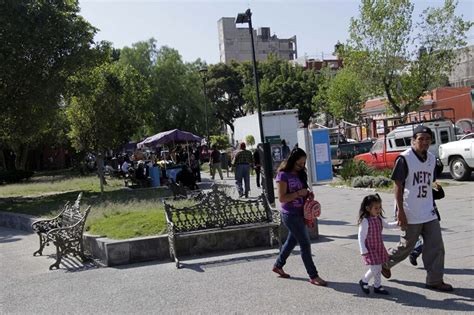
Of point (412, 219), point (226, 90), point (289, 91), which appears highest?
point (226, 90)

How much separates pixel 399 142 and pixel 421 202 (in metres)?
14.3

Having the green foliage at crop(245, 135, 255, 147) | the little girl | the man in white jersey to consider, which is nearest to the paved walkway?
the little girl

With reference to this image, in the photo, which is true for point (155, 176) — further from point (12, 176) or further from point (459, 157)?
point (12, 176)

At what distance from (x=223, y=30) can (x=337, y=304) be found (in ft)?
374

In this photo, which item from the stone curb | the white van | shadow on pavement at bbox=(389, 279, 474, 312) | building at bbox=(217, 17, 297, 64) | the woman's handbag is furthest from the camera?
building at bbox=(217, 17, 297, 64)

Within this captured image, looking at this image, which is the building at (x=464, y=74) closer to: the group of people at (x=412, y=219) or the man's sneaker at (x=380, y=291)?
the group of people at (x=412, y=219)

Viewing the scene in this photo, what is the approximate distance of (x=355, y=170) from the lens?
17.9 metres

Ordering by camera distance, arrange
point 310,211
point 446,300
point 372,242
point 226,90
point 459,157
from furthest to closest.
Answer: point 226,90 < point 459,157 < point 310,211 < point 372,242 < point 446,300

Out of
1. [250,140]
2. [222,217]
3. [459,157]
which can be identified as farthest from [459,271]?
[250,140]

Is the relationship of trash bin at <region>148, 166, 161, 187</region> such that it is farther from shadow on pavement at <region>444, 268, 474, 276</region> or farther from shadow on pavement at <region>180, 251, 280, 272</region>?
shadow on pavement at <region>444, 268, 474, 276</region>

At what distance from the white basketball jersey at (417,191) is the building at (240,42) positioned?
107 meters

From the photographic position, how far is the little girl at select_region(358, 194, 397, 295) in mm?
5680

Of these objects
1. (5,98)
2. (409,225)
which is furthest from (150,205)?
(5,98)

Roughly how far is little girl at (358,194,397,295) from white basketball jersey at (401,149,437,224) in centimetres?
33
